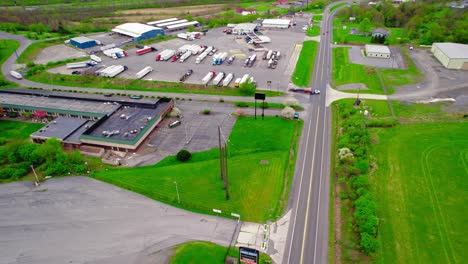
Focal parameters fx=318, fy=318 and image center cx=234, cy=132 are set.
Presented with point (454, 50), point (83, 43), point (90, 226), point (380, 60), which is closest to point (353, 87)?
point (380, 60)

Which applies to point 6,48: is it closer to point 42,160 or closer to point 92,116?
point 92,116

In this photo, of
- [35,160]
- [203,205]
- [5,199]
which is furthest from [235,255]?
[35,160]

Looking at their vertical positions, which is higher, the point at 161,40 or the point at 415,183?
the point at 161,40

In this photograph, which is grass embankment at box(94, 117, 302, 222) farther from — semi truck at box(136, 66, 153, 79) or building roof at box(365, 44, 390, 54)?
building roof at box(365, 44, 390, 54)

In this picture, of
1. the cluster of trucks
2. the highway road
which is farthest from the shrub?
the cluster of trucks

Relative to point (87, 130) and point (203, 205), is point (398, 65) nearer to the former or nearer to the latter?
point (203, 205)
